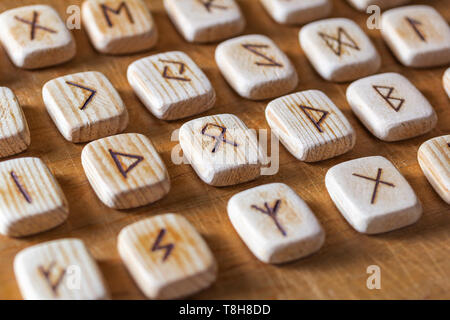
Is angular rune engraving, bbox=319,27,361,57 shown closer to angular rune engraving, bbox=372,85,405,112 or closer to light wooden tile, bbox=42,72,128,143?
angular rune engraving, bbox=372,85,405,112

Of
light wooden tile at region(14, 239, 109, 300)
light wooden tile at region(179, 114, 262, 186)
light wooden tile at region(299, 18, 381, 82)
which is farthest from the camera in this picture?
light wooden tile at region(299, 18, 381, 82)

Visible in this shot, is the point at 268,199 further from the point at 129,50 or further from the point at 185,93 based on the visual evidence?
the point at 129,50

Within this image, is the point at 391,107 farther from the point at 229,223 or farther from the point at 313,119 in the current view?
the point at 229,223

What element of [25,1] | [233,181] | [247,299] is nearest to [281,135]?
[233,181]

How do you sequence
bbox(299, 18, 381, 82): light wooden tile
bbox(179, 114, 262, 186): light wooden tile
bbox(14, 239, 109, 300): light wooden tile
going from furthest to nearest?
bbox(299, 18, 381, 82): light wooden tile < bbox(179, 114, 262, 186): light wooden tile < bbox(14, 239, 109, 300): light wooden tile

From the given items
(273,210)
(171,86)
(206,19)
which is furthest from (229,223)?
(206,19)

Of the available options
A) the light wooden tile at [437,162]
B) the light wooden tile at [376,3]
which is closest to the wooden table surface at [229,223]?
the light wooden tile at [437,162]

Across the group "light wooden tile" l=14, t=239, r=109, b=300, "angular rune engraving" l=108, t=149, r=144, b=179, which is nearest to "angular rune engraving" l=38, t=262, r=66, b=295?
"light wooden tile" l=14, t=239, r=109, b=300

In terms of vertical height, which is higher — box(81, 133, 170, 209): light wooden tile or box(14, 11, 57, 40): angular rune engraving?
box(14, 11, 57, 40): angular rune engraving
